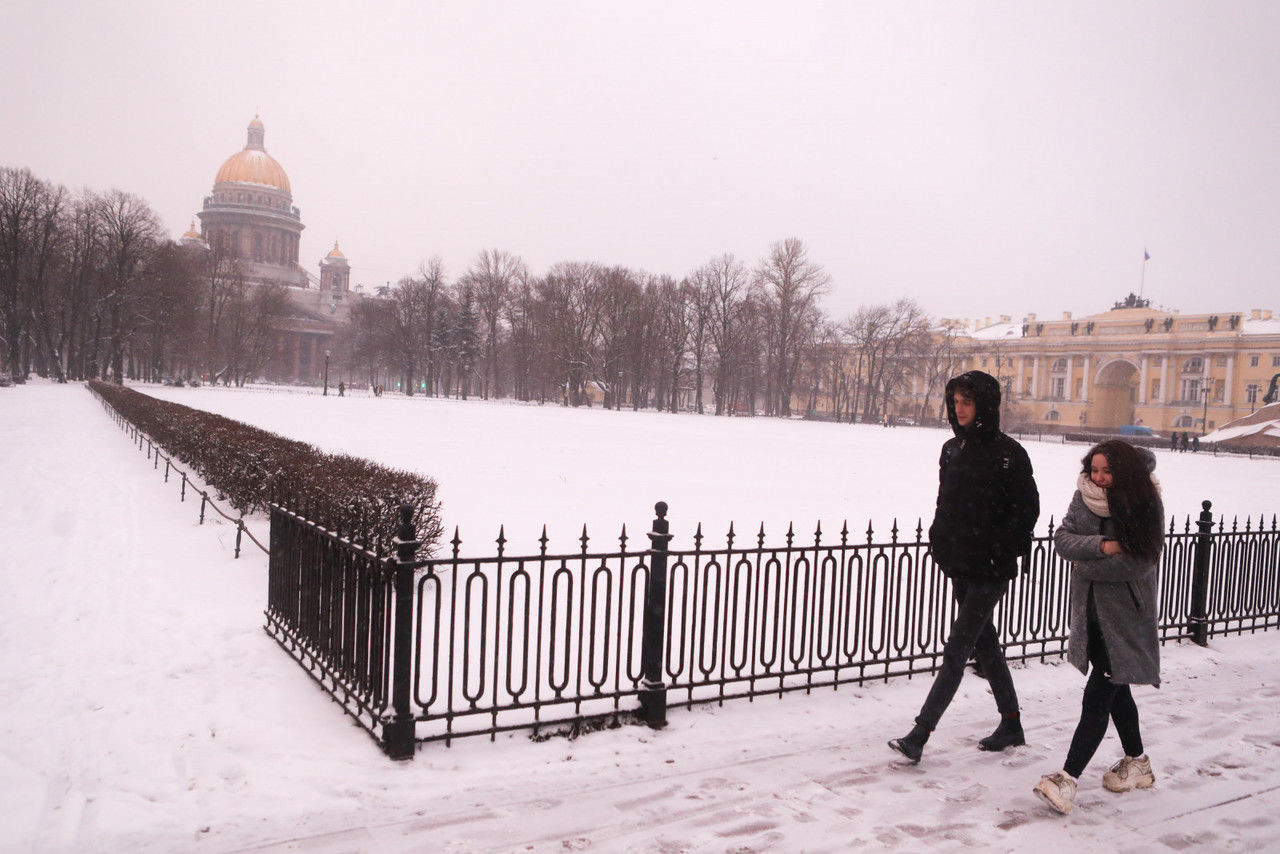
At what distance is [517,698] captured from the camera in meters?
5.29

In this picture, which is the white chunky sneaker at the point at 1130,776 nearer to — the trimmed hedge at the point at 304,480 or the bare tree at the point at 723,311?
the trimmed hedge at the point at 304,480

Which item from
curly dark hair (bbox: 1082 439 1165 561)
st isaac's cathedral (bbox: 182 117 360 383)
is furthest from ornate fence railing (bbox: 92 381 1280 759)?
st isaac's cathedral (bbox: 182 117 360 383)

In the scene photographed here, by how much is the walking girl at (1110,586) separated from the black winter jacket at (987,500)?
28 cm

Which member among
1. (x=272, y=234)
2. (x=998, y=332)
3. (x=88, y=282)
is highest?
(x=272, y=234)

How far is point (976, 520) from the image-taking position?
15.6ft

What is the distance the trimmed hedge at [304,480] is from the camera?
314 inches

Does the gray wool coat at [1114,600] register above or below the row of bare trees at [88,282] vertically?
below

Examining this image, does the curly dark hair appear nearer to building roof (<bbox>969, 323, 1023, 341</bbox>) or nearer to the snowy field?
the snowy field

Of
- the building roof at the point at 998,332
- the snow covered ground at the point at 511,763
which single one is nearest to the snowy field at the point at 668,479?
the snow covered ground at the point at 511,763

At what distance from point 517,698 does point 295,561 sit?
2.38 meters

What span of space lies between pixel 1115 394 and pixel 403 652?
357 ft

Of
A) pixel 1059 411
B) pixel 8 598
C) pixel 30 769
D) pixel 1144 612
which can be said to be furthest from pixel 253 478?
pixel 1059 411

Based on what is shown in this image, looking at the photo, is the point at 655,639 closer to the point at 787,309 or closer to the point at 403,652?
the point at 403,652

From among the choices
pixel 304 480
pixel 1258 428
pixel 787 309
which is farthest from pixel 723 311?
pixel 304 480
